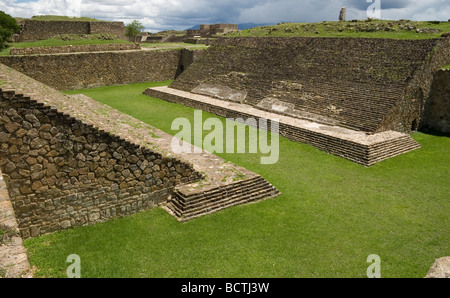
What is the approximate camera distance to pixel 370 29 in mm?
18469

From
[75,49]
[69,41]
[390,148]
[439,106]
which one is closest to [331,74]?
[439,106]

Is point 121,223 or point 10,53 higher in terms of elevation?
point 10,53

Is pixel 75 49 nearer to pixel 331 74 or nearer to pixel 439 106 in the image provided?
pixel 331 74

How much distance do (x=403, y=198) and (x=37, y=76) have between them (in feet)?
70.8

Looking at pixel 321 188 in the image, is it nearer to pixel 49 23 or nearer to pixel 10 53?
pixel 10 53

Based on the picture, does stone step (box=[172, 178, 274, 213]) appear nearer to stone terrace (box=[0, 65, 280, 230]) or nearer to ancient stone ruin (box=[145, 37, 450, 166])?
stone terrace (box=[0, 65, 280, 230])

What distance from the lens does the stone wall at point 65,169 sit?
6430mm

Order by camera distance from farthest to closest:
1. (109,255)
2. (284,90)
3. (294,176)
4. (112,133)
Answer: (284,90) → (294,176) → (112,133) → (109,255)

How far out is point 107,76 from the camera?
79.4 feet

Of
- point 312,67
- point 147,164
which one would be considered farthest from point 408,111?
point 147,164

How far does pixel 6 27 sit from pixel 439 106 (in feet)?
101

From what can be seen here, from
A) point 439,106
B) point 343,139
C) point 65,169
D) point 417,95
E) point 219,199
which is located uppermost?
point 417,95

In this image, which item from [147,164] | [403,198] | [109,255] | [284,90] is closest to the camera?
[109,255]

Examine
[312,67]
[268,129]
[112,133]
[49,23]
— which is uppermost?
[49,23]
